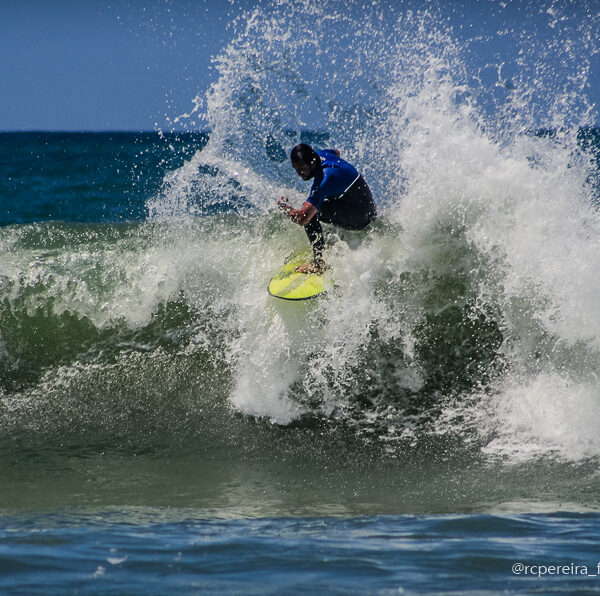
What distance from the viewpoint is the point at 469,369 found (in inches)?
230

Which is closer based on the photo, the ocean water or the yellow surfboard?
the ocean water

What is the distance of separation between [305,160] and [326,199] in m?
0.39

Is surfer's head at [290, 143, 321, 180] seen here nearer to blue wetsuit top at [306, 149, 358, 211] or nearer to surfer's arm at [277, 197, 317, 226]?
blue wetsuit top at [306, 149, 358, 211]

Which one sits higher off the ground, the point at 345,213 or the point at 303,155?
the point at 303,155

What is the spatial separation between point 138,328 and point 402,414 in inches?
101

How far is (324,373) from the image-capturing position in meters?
5.77

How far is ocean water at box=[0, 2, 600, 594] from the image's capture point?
2.97 meters

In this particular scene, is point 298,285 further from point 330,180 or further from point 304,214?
point 330,180

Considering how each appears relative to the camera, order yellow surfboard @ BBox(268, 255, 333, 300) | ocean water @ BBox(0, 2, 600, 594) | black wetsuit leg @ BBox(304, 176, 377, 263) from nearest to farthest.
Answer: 1. ocean water @ BBox(0, 2, 600, 594)
2. yellow surfboard @ BBox(268, 255, 333, 300)
3. black wetsuit leg @ BBox(304, 176, 377, 263)

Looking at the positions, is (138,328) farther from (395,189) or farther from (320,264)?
(395,189)

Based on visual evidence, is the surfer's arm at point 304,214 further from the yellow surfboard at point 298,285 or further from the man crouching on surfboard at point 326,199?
the yellow surfboard at point 298,285

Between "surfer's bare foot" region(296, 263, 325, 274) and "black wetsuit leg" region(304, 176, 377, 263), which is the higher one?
"black wetsuit leg" region(304, 176, 377, 263)

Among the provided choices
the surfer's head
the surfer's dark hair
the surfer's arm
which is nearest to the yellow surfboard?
the surfer's arm

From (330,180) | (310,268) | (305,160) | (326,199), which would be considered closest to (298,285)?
(310,268)
